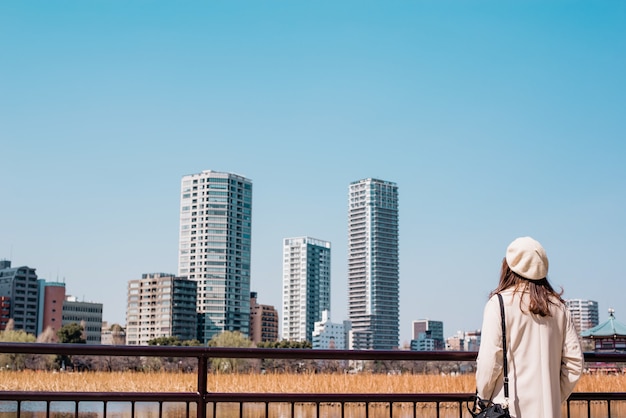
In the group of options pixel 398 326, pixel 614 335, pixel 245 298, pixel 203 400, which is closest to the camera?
pixel 203 400

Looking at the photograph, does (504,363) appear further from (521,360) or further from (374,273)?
(374,273)

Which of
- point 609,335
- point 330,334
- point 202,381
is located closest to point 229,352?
point 202,381

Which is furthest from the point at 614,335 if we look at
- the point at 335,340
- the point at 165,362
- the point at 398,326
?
the point at 398,326

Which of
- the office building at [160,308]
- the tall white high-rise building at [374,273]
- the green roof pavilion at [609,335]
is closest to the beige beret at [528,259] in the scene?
the green roof pavilion at [609,335]

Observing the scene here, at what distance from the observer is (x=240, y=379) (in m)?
11.7

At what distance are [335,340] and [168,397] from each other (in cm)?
18120

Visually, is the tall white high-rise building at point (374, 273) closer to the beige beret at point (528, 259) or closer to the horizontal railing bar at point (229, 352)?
the horizontal railing bar at point (229, 352)

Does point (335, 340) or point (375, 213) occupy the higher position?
point (375, 213)

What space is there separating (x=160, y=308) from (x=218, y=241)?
31764 mm

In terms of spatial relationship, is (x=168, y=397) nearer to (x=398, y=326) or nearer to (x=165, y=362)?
(x=165, y=362)

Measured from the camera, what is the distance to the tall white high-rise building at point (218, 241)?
156500 mm

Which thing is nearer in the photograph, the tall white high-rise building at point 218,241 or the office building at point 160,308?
the office building at point 160,308

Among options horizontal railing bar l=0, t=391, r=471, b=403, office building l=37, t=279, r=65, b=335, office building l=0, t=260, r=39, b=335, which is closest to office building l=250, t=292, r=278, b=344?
office building l=37, t=279, r=65, b=335

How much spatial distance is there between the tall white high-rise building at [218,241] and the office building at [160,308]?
12.5 metres
